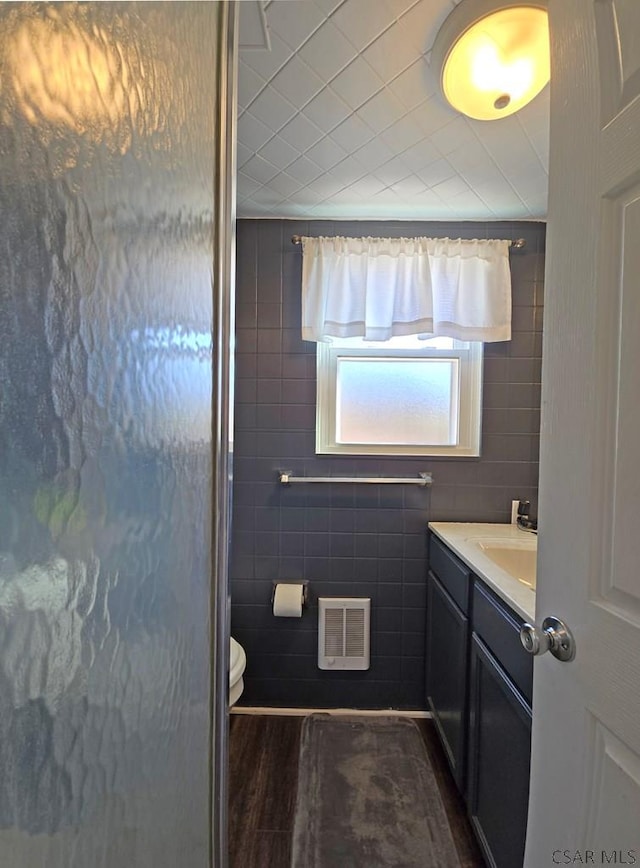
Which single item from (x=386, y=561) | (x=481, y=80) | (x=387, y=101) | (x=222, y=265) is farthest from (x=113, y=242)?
(x=386, y=561)

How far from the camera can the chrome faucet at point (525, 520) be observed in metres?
1.85

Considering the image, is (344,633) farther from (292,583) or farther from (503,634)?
(503,634)

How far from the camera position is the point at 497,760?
112 cm

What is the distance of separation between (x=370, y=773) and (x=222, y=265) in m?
1.81

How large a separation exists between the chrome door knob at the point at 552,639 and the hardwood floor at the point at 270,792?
3.42 ft

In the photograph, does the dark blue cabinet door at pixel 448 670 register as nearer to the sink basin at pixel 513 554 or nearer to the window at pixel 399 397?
the sink basin at pixel 513 554

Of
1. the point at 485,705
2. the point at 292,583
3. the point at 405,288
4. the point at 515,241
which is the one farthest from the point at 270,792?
the point at 515,241

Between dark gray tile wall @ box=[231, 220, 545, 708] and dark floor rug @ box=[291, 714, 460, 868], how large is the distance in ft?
0.65

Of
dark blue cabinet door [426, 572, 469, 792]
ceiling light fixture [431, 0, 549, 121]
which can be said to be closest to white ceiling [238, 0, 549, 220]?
ceiling light fixture [431, 0, 549, 121]

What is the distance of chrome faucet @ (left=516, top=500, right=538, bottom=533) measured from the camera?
1.85 meters

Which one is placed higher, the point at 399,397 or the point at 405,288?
the point at 405,288

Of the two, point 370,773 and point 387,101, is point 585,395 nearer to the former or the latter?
point 387,101

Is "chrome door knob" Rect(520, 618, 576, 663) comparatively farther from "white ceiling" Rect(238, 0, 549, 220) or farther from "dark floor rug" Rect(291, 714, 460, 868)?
"white ceiling" Rect(238, 0, 549, 220)

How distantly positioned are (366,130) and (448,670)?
6.36 feet
